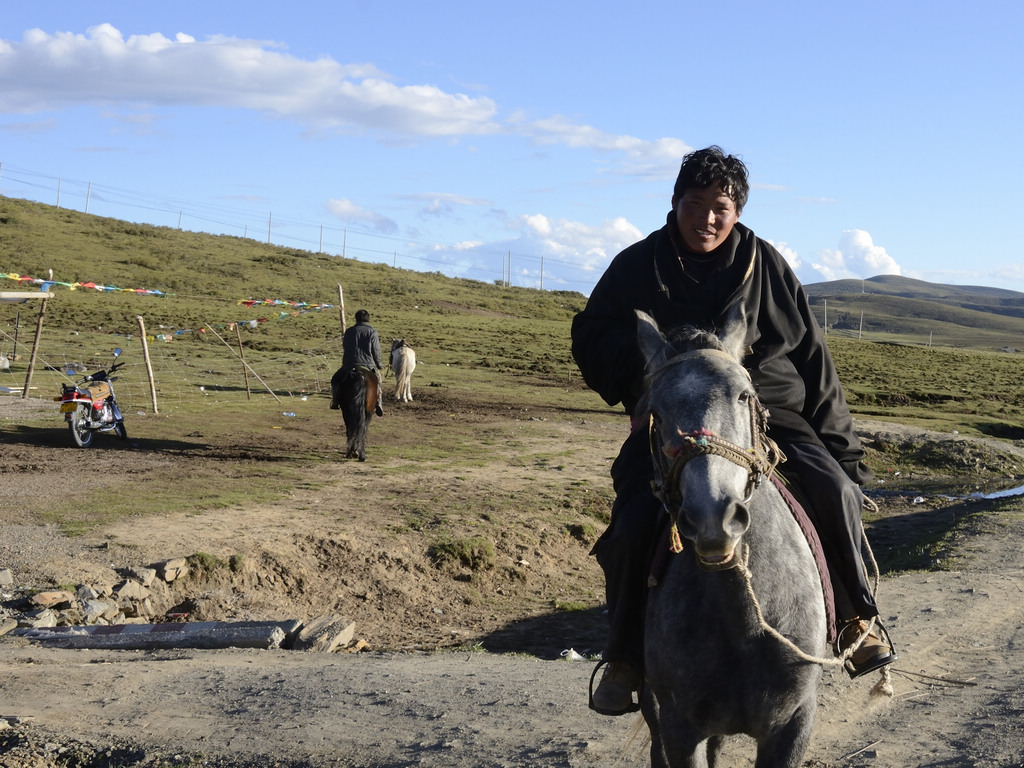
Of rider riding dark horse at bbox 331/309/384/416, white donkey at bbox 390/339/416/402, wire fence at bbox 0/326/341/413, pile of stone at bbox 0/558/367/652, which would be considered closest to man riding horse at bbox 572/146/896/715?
pile of stone at bbox 0/558/367/652

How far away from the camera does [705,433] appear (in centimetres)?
269

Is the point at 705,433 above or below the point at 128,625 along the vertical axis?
above

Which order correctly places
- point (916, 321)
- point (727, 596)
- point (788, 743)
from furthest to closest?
1. point (916, 321)
2. point (788, 743)
3. point (727, 596)

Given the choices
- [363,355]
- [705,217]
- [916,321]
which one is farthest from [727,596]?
[916,321]

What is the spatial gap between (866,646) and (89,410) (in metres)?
13.8

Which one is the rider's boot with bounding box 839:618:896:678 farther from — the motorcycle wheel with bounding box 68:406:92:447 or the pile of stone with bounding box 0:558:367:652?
the motorcycle wheel with bounding box 68:406:92:447

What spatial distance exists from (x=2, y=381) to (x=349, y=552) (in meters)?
13.4

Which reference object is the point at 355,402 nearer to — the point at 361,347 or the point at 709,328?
the point at 361,347

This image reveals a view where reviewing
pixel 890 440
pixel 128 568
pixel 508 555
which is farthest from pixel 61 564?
pixel 890 440

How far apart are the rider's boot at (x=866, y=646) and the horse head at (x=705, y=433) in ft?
3.46

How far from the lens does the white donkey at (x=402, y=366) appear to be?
846 inches

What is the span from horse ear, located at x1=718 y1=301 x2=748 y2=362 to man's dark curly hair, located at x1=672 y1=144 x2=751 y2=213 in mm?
679

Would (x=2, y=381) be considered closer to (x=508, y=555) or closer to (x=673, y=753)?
(x=508, y=555)

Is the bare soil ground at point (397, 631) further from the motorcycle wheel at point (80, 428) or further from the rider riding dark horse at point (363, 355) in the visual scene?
the rider riding dark horse at point (363, 355)
